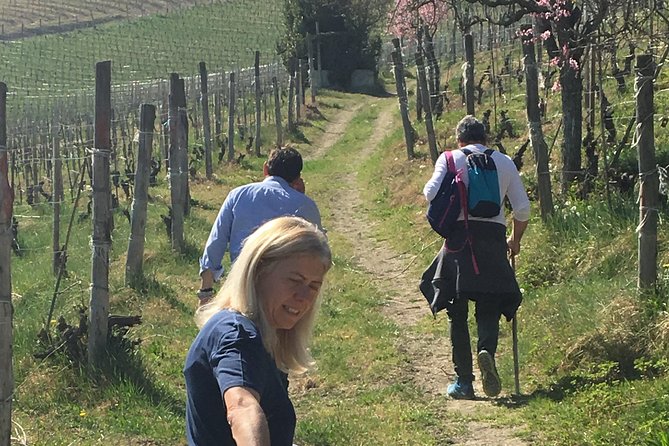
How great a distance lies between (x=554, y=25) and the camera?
463 inches

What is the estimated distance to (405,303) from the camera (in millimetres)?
10477

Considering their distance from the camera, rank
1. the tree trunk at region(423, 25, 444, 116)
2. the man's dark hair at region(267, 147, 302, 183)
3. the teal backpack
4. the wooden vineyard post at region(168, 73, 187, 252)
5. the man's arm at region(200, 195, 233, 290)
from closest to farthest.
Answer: the man's arm at region(200, 195, 233, 290) → the man's dark hair at region(267, 147, 302, 183) → the teal backpack → the wooden vineyard post at region(168, 73, 187, 252) → the tree trunk at region(423, 25, 444, 116)

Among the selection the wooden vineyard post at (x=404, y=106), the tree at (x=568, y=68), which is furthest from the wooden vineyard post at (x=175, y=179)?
the wooden vineyard post at (x=404, y=106)

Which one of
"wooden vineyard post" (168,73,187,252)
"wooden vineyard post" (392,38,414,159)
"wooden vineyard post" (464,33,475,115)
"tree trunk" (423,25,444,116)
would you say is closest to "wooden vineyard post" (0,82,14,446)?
"wooden vineyard post" (168,73,187,252)

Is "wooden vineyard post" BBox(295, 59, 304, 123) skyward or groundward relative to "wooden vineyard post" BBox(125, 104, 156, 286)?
skyward

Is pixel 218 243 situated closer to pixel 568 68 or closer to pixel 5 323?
pixel 5 323

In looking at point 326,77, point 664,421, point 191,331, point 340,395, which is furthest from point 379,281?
point 326,77

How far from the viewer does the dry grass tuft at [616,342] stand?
6902 millimetres

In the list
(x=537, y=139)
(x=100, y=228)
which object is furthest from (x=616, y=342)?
(x=100, y=228)

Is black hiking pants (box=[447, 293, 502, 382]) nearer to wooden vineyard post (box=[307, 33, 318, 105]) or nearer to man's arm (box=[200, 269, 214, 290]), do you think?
man's arm (box=[200, 269, 214, 290])

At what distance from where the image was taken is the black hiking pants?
7102 millimetres

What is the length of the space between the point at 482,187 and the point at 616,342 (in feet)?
4.37

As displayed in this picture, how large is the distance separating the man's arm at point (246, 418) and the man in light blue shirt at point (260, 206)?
3.46 metres

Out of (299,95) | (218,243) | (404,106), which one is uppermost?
(299,95)
